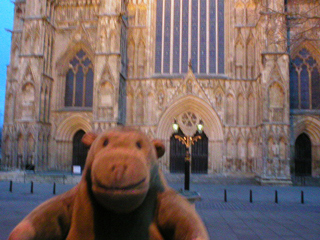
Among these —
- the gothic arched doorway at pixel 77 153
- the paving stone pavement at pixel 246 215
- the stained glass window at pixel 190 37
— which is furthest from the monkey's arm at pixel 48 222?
the gothic arched doorway at pixel 77 153

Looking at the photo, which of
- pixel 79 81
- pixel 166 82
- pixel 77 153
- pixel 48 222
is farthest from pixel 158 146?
pixel 79 81

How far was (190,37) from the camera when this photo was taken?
2166 cm

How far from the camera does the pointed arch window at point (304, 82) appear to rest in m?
20.5

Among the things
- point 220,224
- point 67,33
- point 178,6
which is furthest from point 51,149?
point 220,224

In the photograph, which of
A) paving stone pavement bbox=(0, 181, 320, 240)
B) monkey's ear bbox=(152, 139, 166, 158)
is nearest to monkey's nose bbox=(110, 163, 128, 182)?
monkey's ear bbox=(152, 139, 166, 158)

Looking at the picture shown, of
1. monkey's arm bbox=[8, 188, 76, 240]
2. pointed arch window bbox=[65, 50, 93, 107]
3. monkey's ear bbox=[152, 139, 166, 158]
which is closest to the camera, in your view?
monkey's arm bbox=[8, 188, 76, 240]

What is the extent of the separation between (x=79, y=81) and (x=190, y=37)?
360 inches

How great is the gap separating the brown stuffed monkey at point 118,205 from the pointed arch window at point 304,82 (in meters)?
20.7

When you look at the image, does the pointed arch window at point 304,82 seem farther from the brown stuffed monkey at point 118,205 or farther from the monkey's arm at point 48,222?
the monkey's arm at point 48,222

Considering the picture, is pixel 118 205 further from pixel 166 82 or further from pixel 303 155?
pixel 303 155

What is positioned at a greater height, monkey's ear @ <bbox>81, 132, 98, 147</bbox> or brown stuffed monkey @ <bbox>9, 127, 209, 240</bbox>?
monkey's ear @ <bbox>81, 132, 98, 147</bbox>

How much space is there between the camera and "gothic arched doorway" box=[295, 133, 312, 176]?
20.3 m

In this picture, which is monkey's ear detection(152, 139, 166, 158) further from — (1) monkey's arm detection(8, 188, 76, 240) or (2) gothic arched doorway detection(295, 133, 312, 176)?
(2) gothic arched doorway detection(295, 133, 312, 176)

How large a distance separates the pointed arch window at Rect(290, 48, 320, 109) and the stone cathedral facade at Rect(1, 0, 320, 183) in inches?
2.8
